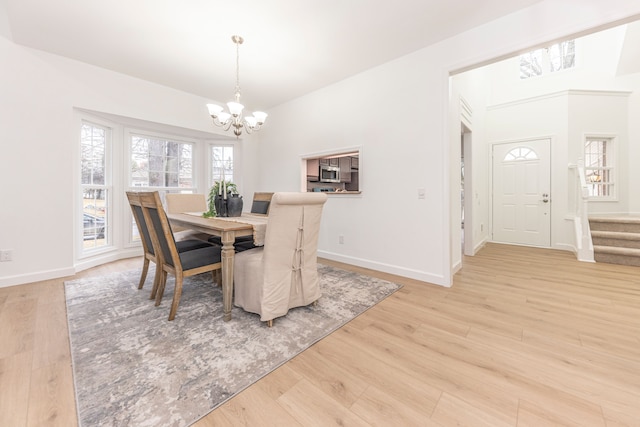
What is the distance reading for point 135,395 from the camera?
1256 mm

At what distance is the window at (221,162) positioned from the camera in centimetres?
491

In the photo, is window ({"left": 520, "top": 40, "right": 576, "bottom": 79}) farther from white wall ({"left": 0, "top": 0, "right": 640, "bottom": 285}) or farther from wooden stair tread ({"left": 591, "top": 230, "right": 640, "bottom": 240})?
white wall ({"left": 0, "top": 0, "right": 640, "bottom": 285})

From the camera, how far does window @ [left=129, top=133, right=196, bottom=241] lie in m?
4.09

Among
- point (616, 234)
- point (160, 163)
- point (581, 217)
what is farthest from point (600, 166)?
point (160, 163)

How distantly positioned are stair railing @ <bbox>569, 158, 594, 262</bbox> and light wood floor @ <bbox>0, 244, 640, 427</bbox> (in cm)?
159

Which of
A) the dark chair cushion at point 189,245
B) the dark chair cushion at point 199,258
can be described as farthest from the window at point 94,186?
the dark chair cushion at point 199,258

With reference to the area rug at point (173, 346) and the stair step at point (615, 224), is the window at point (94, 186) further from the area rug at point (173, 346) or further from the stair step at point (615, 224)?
the stair step at point (615, 224)

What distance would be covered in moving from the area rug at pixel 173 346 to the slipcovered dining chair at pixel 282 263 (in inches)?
6.0

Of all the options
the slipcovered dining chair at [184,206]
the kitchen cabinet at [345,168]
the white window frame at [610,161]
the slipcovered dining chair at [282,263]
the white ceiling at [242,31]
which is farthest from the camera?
the kitchen cabinet at [345,168]

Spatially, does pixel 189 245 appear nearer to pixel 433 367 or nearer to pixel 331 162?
pixel 433 367

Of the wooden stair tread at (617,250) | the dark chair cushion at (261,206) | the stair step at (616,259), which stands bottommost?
the stair step at (616,259)

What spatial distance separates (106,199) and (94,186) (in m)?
0.27

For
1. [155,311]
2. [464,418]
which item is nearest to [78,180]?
[155,311]

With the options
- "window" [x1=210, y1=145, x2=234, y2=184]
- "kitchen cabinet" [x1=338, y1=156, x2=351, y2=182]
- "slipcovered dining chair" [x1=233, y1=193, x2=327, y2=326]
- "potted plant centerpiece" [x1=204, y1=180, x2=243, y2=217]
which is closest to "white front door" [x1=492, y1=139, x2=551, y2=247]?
"kitchen cabinet" [x1=338, y1=156, x2=351, y2=182]
